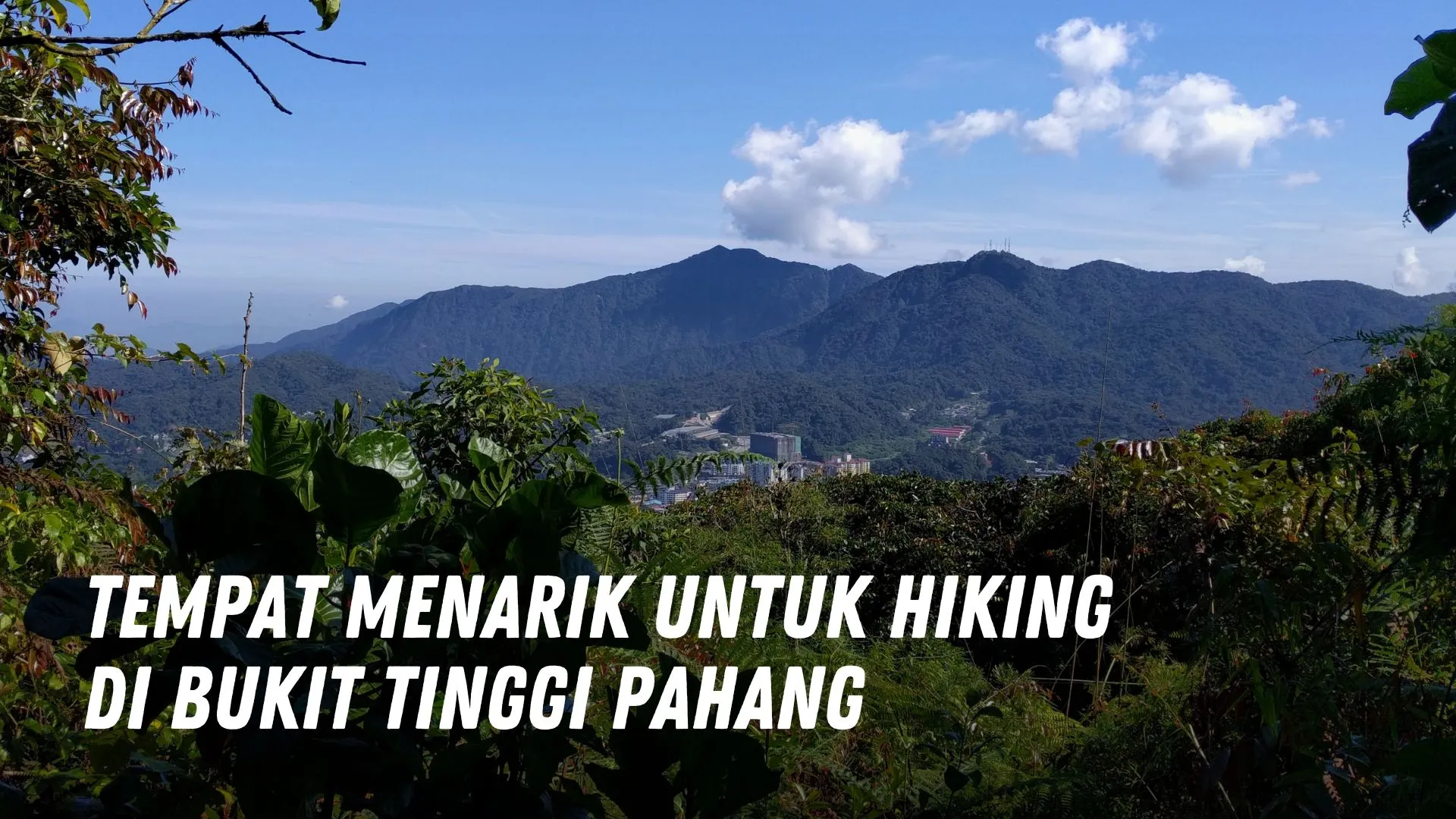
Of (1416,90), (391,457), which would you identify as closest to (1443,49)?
(1416,90)

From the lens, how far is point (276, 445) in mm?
1104

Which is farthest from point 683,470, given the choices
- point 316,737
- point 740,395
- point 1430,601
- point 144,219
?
point 740,395

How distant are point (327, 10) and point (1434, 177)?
1150 millimetres

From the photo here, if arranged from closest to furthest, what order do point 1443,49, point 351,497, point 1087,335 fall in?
1. point 1443,49
2. point 351,497
3. point 1087,335

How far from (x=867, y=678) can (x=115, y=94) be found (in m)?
3.38

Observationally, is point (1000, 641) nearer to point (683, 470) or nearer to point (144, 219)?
point (683, 470)

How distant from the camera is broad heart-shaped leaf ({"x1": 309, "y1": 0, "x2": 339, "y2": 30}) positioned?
1109 mm

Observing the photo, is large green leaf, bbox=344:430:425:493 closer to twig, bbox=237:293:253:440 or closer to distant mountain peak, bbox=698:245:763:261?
twig, bbox=237:293:253:440

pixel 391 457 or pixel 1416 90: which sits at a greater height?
pixel 1416 90

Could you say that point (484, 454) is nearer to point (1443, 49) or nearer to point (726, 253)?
point (1443, 49)

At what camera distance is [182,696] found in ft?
2.90

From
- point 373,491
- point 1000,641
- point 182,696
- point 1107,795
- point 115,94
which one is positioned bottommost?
point 1000,641

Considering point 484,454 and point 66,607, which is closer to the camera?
point 66,607

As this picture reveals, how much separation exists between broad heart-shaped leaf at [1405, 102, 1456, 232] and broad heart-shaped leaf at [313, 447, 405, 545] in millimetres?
1008
